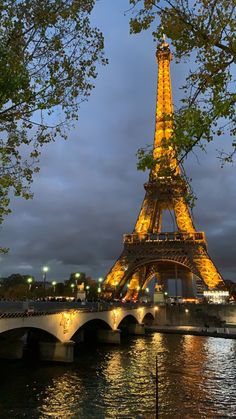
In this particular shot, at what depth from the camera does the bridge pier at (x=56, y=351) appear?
35750 mm

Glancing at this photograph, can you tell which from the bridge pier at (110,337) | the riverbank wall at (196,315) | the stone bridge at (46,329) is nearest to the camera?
the stone bridge at (46,329)

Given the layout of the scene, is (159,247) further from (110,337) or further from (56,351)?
(56,351)

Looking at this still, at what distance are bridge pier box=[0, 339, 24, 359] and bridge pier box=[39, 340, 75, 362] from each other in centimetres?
223

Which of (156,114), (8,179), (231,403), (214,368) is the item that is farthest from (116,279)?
(8,179)

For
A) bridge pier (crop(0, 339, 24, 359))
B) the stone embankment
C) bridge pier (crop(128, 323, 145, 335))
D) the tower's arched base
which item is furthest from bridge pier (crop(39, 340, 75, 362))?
the tower's arched base

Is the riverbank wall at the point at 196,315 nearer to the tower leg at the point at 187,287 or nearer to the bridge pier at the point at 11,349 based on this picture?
the bridge pier at the point at 11,349

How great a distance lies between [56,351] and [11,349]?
4511 millimetres

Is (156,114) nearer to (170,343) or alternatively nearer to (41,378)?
(170,343)

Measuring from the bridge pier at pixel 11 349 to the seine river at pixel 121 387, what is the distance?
1.27 m

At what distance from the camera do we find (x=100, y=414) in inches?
843

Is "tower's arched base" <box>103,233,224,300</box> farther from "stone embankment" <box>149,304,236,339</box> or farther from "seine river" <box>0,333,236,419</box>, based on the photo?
"seine river" <box>0,333,236,419</box>

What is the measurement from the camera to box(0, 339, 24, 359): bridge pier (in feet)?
121

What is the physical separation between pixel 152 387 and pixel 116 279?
55.2 m

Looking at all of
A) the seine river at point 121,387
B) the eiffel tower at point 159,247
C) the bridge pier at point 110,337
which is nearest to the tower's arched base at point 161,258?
the eiffel tower at point 159,247
